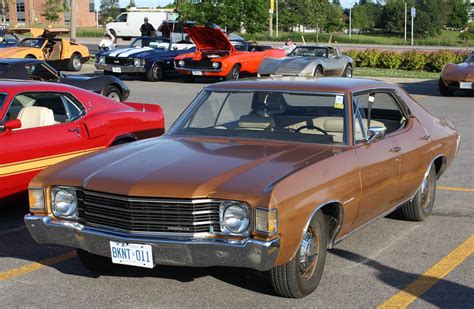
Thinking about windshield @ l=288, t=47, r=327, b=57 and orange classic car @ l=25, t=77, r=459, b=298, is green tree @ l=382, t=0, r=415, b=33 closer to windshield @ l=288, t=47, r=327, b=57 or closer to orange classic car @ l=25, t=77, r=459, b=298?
windshield @ l=288, t=47, r=327, b=57

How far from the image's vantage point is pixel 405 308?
4.66 m

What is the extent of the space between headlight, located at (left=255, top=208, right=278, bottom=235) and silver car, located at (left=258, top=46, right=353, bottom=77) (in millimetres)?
17056

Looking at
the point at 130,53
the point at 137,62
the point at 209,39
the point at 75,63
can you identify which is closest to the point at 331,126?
the point at 209,39

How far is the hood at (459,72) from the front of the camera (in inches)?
759

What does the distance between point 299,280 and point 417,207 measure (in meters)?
2.48

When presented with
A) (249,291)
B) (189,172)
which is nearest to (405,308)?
(249,291)

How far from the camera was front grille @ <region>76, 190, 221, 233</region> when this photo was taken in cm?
448

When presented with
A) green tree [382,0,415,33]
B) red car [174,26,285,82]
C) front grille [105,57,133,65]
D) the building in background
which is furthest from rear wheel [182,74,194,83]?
green tree [382,0,415,33]

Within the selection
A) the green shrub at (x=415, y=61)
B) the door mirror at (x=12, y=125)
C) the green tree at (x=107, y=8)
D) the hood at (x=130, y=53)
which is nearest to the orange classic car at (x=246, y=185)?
the door mirror at (x=12, y=125)

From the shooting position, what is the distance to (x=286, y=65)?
22.0 meters

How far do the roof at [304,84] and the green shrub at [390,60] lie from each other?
24274 millimetres

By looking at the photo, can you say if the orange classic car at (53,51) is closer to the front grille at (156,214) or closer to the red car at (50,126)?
the red car at (50,126)

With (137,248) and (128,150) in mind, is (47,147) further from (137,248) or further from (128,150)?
(137,248)

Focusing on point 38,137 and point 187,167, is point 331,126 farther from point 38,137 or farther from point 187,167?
point 38,137
